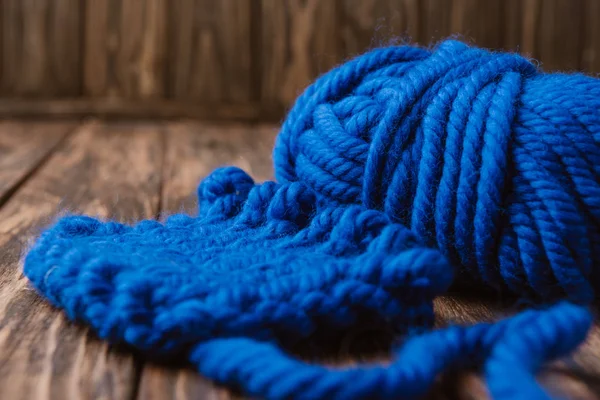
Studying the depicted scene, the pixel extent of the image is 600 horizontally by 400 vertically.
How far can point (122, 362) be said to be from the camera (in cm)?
50

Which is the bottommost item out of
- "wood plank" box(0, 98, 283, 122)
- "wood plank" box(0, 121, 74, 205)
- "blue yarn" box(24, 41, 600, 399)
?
"wood plank" box(0, 121, 74, 205)

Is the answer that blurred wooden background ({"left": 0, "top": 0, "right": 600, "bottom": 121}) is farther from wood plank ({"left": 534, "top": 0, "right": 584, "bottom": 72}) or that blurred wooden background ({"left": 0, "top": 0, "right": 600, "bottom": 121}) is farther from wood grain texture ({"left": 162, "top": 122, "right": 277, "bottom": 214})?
wood grain texture ({"left": 162, "top": 122, "right": 277, "bottom": 214})

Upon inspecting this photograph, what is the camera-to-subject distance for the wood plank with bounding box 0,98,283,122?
6.22 feet

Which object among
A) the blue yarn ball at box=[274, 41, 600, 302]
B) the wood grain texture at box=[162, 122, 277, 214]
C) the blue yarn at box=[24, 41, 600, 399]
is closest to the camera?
the blue yarn at box=[24, 41, 600, 399]

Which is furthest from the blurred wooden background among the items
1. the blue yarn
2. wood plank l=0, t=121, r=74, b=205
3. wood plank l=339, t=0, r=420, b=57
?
the blue yarn

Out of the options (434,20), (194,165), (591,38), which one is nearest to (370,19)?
(434,20)

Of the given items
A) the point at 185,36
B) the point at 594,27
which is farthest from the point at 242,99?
the point at 594,27

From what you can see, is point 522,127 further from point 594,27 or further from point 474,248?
point 594,27

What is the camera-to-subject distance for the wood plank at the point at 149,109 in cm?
189

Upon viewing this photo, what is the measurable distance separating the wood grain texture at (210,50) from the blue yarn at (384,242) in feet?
3.93

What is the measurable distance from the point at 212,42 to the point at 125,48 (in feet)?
0.75

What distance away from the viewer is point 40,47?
1891 mm

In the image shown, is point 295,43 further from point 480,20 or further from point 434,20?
point 480,20

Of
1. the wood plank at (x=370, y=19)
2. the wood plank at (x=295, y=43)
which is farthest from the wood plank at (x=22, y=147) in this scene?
the wood plank at (x=370, y=19)
